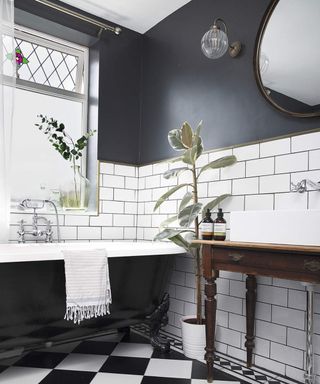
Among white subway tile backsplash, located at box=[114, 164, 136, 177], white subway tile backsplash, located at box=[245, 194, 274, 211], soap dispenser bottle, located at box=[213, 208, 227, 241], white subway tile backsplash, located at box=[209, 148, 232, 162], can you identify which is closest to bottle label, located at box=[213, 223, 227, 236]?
soap dispenser bottle, located at box=[213, 208, 227, 241]

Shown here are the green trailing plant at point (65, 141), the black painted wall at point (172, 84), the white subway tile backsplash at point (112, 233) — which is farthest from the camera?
the white subway tile backsplash at point (112, 233)

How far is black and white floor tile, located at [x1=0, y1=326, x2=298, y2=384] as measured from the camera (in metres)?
2.20

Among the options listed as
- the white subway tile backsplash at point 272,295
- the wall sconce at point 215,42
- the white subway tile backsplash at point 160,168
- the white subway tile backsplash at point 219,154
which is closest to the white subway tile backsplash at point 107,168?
the white subway tile backsplash at point 160,168

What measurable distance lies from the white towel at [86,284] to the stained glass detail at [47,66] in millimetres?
2020

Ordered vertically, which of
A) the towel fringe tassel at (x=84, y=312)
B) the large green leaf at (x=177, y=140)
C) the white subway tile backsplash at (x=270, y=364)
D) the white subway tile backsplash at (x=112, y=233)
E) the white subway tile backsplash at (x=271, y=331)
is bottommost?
the white subway tile backsplash at (x=270, y=364)

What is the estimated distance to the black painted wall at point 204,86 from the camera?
2604 millimetres

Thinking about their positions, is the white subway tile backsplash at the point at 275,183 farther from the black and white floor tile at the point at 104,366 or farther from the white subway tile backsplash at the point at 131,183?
the white subway tile backsplash at the point at 131,183

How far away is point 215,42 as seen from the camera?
2592 mm

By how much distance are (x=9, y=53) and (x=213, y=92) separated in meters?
1.57

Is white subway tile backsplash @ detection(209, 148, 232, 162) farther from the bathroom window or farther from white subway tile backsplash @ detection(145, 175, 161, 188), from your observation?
the bathroom window

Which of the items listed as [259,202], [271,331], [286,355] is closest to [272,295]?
[271,331]

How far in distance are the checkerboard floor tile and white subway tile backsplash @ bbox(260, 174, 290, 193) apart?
1.18 metres

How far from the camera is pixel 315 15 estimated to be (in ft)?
7.34

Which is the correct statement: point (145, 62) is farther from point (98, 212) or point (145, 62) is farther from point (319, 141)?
point (319, 141)
